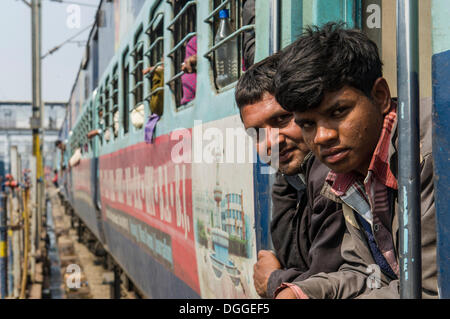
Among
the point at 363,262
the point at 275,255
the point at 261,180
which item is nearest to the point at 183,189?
the point at 261,180

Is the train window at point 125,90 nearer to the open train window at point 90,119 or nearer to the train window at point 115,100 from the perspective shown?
the train window at point 115,100

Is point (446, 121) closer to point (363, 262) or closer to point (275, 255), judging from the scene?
point (363, 262)

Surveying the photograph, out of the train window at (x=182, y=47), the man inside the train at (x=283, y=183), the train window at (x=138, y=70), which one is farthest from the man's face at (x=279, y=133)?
the train window at (x=138, y=70)

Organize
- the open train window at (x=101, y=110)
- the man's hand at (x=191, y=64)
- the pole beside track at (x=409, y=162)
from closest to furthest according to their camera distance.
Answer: the pole beside track at (x=409, y=162) < the man's hand at (x=191, y=64) < the open train window at (x=101, y=110)

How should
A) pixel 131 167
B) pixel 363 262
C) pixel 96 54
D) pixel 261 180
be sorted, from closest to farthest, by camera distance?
pixel 363 262 < pixel 261 180 < pixel 131 167 < pixel 96 54

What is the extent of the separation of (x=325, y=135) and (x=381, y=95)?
0.15 metres

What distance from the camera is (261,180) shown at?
86.0 inches

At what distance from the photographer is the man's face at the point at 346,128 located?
123 cm

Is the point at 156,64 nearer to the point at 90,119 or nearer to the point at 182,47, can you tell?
the point at 182,47

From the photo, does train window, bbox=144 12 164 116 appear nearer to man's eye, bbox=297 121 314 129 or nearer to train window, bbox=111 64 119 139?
train window, bbox=111 64 119 139


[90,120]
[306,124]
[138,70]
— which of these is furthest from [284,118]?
[90,120]

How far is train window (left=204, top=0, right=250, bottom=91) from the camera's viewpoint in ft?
Answer: 8.34

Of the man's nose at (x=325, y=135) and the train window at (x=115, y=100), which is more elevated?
the train window at (x=115, y=100)

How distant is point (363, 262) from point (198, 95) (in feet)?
6.22
